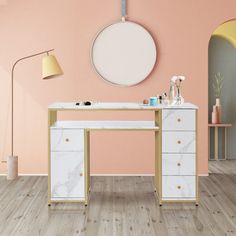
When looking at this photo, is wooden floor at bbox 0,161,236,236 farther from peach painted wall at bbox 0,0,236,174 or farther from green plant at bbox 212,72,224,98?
green plant at bbox 212,72,224,98

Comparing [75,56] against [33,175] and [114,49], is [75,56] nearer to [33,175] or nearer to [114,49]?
[114,49]

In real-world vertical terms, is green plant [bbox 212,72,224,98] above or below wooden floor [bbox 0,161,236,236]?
above

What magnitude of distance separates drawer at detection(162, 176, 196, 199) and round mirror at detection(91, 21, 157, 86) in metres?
1.58

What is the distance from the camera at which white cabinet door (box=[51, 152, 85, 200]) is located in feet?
13.8

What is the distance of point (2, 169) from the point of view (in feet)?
18.4

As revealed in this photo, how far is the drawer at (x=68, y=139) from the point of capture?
4180 mm

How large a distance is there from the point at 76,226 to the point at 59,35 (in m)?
2.52

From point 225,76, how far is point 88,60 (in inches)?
87.0

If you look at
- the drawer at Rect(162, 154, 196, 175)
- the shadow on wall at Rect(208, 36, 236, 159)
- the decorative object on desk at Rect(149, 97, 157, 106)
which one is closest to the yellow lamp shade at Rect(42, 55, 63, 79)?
the decorative object on desk at Rect(149, 97, 157, 106)

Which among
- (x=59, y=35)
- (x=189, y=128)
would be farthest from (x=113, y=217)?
(x=59, y=35)

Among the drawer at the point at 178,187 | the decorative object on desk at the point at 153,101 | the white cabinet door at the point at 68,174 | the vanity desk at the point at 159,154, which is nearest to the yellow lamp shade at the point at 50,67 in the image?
the vanity desk at the point at 159,154

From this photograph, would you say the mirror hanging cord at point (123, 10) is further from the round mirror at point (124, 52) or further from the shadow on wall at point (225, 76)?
the shadow on wall at point (225, 76)

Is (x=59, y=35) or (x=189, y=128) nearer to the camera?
(x=189, y=128)

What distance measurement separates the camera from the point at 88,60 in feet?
18.0
